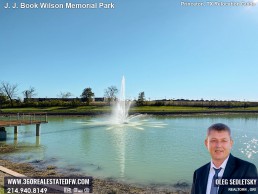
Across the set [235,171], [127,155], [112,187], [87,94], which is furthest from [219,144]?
[87,94]

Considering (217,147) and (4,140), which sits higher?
(217,147)

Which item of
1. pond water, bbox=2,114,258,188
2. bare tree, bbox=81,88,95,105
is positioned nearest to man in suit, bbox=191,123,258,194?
pond water, bbox=2,114,258,188

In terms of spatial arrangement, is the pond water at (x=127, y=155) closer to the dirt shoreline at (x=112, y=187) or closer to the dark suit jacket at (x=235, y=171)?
the dirt shoreline at (x=112, y=187)

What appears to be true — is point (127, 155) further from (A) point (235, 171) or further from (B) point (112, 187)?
(A) point (235, 171)

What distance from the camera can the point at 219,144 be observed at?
3.12m

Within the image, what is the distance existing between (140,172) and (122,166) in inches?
74.1

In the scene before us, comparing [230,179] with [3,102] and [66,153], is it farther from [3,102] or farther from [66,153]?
[3,102]

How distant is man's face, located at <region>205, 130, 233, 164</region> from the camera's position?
10.3 feet

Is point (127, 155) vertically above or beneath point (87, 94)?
beneath

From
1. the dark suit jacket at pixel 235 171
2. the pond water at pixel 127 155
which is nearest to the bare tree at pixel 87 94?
the pond water at pixel 127 155

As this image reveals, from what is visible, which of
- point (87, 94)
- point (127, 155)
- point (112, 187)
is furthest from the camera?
point (87, 94)

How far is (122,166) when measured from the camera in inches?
779

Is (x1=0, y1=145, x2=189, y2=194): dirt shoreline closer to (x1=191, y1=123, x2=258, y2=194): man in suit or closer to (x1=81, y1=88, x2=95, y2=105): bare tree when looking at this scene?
(x1=191, y1=123, x2=258, y2=194): man in suit

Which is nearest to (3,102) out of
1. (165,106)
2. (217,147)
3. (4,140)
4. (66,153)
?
(165,106)
